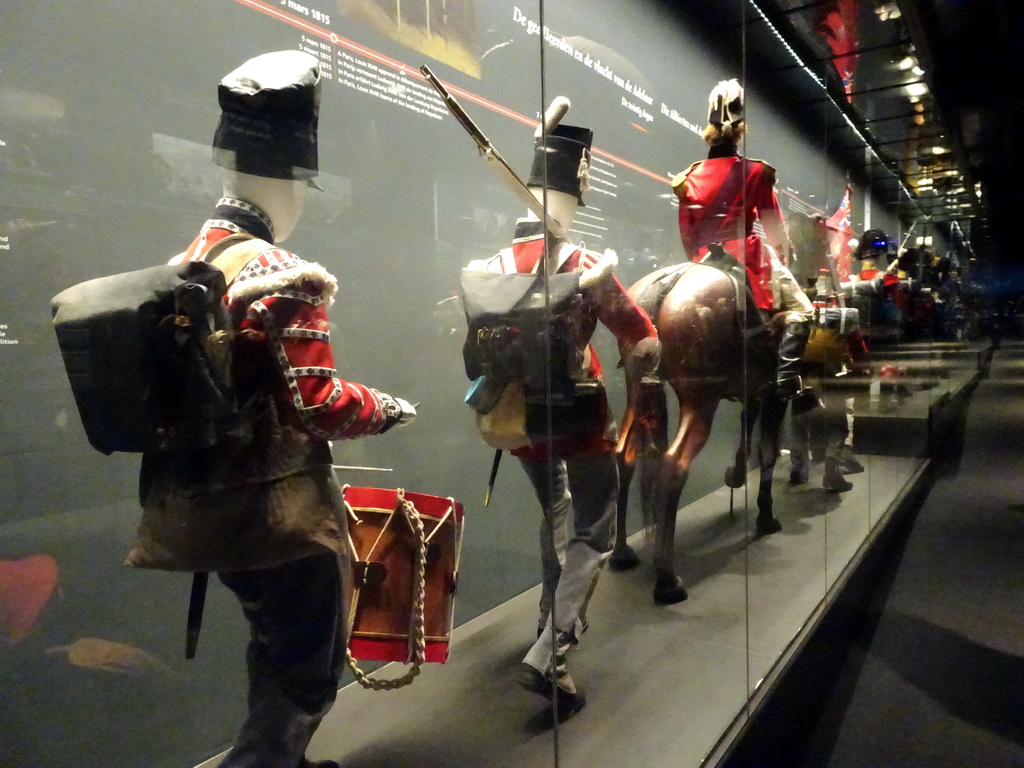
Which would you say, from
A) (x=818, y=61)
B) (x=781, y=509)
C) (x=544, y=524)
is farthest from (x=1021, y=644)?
(x=818, y=61)

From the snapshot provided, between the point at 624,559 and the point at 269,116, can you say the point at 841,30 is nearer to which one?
the point at 624,559

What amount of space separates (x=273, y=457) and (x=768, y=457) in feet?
7.76

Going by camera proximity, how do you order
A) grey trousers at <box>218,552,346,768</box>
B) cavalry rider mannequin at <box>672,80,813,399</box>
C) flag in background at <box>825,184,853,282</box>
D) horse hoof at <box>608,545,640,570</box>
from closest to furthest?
grey trousers at <box>218,552,346,768</box>, horse hoof at <box>608,545,640,570</box>, cavalry rider mannequin at <box>672,80,813,399</box>, flag in background at <box>825,184,853,282</box>

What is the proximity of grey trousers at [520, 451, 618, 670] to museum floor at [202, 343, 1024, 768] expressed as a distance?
14cm

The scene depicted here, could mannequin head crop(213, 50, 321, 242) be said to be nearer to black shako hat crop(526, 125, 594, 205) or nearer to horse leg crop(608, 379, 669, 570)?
black shako hat crop(526, 125, 594, 205)

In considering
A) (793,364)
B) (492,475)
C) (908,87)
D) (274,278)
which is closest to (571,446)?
(492,475)

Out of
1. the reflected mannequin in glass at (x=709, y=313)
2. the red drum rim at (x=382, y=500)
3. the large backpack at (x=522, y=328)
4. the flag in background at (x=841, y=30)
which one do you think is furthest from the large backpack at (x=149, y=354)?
the flag in background at (x=841, y=30)

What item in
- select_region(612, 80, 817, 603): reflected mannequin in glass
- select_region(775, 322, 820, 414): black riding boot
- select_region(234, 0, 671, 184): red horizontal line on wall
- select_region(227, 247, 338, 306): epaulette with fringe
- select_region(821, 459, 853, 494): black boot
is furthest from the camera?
select_region(821, 459, 853, 494): black boot

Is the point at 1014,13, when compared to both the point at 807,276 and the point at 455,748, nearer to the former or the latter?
the point at 807,276

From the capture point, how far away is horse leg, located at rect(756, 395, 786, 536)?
2867 millimetres

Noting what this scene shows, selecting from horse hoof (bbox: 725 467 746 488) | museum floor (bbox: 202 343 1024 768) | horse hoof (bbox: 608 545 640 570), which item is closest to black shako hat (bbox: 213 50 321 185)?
museum floor (bbox: 202 343 1024 768)

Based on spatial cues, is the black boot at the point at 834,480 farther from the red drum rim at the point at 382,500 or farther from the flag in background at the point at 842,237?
the red drum rim at the point at 382,500

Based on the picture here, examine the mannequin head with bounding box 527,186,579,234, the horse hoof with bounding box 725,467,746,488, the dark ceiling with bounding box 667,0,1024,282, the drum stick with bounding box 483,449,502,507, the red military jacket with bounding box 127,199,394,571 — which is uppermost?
the dark ceiling with bounding box 667,0,1024,282

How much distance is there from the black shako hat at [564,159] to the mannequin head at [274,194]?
67cm
